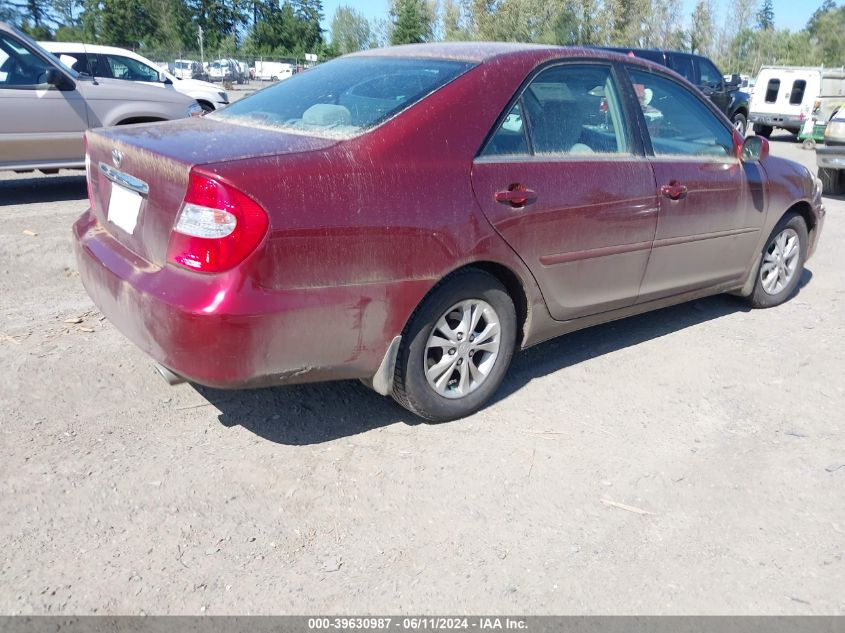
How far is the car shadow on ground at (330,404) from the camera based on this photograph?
3.59 m

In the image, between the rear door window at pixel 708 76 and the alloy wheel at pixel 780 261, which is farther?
the rear door window at pixel 708 76

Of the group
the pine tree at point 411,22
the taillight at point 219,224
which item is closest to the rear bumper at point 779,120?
the taillight at point 219,224

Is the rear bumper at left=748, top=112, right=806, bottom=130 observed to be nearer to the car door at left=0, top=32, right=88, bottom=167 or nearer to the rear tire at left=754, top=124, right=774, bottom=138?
the rear tire at left=754, top=124, right=774, bottom=138

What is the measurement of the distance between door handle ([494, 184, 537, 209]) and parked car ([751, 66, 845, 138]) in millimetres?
19336

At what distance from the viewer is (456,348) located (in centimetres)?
360

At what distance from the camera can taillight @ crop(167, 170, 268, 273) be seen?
9.20 feet

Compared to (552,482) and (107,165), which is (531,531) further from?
(107,165)

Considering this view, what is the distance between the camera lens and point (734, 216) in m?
4.86

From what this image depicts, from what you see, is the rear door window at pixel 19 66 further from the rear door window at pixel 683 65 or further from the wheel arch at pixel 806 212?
the rear door window at pixel 683 65

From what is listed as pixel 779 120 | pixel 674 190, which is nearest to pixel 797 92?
pixel 779 120

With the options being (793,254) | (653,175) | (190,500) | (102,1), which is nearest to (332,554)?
(190,500)

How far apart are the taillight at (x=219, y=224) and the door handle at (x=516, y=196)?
1149 millimetres

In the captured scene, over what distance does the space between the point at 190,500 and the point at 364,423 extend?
927 millimetres

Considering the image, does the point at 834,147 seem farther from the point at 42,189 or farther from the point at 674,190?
the point at 42,189
